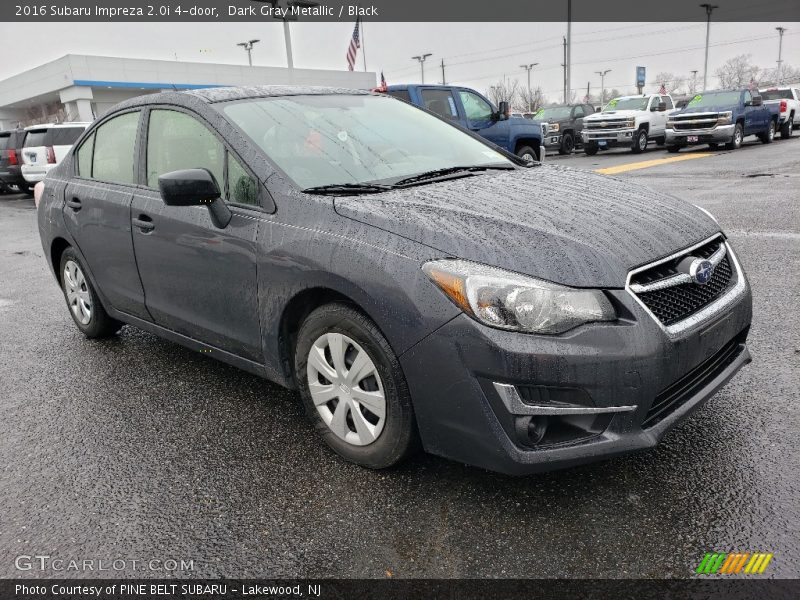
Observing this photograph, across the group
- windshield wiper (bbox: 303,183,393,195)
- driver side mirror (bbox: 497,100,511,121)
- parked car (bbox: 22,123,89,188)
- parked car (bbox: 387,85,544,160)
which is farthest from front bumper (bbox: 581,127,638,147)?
windshield wiper (bbox: 303,183,393,195)

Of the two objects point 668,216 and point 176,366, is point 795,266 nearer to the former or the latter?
point 668,216

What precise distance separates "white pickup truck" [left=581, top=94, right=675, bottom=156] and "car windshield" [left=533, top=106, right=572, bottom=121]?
1.98m

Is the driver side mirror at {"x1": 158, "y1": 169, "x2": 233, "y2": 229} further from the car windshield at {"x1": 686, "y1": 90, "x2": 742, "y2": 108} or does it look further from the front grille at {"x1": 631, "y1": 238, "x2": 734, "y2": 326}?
the car windshield at {"x1": 686, "y1": 90, "x2": 742, "y2": 108}

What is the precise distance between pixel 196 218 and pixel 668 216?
2252 millimetres

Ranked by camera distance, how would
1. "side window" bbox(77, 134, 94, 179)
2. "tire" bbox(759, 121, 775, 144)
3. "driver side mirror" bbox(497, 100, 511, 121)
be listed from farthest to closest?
"tire" bbox(759, 121, 775, 144) → "driver side mirror" bbox(497, 100, 511, 121) → "side window" bbox(77, 134, 94, 179)

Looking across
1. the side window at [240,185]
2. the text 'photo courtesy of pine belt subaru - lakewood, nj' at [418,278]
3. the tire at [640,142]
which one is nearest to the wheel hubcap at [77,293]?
the text 'photo courtesy of pine belt subaru - lakewood, nj' at [418,278]

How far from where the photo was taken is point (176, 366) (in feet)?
14.3

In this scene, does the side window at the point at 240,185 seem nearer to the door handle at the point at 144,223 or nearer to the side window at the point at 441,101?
the door handle at the point at 144,223

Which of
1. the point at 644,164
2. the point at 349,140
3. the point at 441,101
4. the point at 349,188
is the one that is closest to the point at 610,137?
the point at 644,164

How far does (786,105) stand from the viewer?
23594 millimetres

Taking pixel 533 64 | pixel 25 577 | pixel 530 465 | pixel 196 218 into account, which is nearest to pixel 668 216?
pixel 530 465

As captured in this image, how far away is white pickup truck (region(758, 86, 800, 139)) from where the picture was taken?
23.6 m

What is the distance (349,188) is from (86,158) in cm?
254

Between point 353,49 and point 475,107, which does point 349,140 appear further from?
point 353,49
